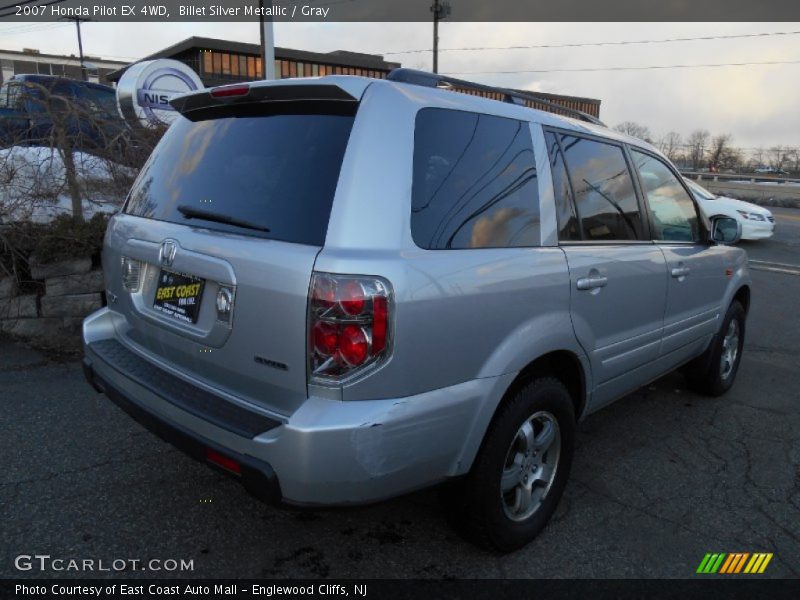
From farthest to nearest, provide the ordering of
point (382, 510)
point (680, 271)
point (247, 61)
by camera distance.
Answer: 1. point (247, 61)
2. point (680, 271)
3. point (382, 510)

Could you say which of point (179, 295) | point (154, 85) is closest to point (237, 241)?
point (179, 295)

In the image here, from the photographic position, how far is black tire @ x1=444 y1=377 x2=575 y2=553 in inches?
93.4

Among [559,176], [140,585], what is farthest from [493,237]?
[140,585]

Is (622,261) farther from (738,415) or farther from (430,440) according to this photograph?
(738,415)

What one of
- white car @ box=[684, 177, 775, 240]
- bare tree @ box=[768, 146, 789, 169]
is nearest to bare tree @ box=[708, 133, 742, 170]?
bare tree @ box=[768, 146, 789, 169]

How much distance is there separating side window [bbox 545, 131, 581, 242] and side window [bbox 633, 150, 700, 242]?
3.02 feet

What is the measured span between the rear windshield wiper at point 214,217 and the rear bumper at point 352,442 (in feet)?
2.13

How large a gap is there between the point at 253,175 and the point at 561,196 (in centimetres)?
138

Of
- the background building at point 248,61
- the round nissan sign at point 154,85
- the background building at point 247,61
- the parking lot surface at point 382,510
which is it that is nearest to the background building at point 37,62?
the background building at point 248,61

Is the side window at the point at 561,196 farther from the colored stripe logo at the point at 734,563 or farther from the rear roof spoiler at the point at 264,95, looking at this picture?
the colored stripe logo at the point at 734,563

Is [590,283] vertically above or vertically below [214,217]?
below

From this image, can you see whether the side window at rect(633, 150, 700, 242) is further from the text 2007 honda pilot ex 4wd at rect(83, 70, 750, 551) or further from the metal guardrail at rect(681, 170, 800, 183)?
the metal guardrail at rect(681, 170, 800, 183)

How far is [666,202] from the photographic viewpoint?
3777 mm

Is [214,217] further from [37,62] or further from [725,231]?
[37,62]
